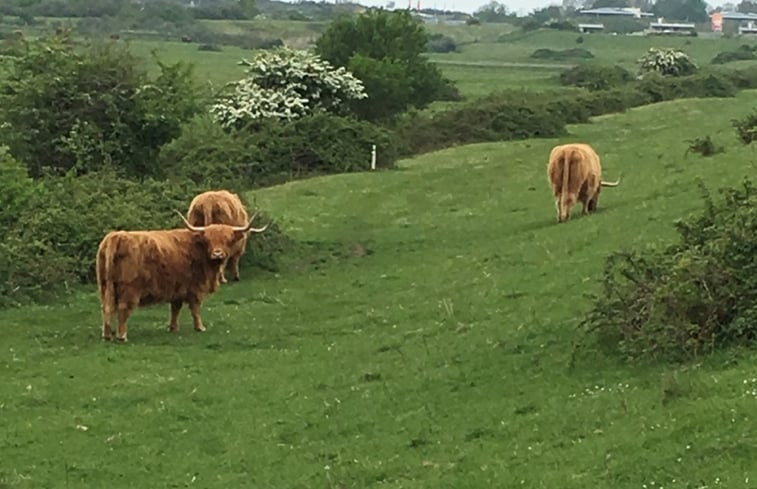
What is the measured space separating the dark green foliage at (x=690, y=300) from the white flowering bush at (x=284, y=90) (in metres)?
31.4

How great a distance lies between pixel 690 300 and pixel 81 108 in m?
23.3

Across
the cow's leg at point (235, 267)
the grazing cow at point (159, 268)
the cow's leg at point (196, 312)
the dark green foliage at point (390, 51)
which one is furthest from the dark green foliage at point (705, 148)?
the dark green foliage at point (390, 51)

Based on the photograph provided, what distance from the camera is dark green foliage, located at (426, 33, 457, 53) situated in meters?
139

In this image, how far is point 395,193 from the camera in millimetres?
37031

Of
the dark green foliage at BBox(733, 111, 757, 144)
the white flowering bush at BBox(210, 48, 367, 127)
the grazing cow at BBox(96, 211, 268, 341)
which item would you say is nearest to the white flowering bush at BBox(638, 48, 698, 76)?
the white flowering bush at BBox(210, 48, 367, 127)

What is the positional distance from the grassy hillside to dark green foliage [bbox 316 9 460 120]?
1116 inches

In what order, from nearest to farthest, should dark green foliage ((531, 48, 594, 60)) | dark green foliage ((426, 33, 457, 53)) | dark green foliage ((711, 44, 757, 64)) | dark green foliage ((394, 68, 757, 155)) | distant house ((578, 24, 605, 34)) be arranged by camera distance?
1. dark green foliage ((394, 68, 757, 155))
2. dark green foliage ((711, 44, 757, 64))
3. dark green foliage ((531, 48, 594, 60))
4. dark green foliage ((426, 33, 457, 53))
5. distant house ((578, 24, 605, 34))

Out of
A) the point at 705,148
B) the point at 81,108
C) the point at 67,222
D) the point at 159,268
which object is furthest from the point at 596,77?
the point at 159,268

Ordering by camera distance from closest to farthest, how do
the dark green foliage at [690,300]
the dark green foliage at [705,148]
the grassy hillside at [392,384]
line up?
1. the grassy hillside at [392,384]
2. the dark green foliage at [690,300]
3. the dark green foliage at [705,148]

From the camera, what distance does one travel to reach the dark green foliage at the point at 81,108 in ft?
111

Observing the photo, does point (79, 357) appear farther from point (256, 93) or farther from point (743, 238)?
point (256, 93)

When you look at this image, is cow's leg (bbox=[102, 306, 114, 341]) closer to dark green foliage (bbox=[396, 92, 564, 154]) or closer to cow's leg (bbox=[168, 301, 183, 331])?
cow's leg (bbox=[168, 301, 183, 331])

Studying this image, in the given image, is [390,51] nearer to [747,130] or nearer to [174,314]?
[747,130]

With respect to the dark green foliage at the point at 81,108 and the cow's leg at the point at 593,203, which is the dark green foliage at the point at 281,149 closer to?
the dark green foliage at the point at 81,108
